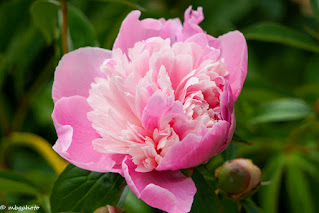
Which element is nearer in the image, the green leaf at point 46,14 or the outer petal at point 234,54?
the outer petal at point 234,54

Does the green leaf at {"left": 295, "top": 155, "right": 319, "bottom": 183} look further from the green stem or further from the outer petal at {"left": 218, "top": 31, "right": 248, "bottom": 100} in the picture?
the green stem

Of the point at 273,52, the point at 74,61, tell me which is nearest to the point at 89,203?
the point at 74,61

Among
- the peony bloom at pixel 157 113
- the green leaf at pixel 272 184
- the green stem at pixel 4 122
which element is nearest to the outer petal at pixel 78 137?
the peony bloom at pixel 157 113

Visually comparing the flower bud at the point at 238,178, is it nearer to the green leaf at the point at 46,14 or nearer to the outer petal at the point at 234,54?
the outer petal at the point at 234,54

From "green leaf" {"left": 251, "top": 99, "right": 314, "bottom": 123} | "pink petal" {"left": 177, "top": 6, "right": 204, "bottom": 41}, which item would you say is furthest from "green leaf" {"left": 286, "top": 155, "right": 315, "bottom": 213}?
"pink petal" {"left": 177, "top": 6, "right": 204, "bottom": 41}

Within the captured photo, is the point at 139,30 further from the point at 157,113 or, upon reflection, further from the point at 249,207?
the point at 249,207

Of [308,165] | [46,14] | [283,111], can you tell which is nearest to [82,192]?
[46,14]
